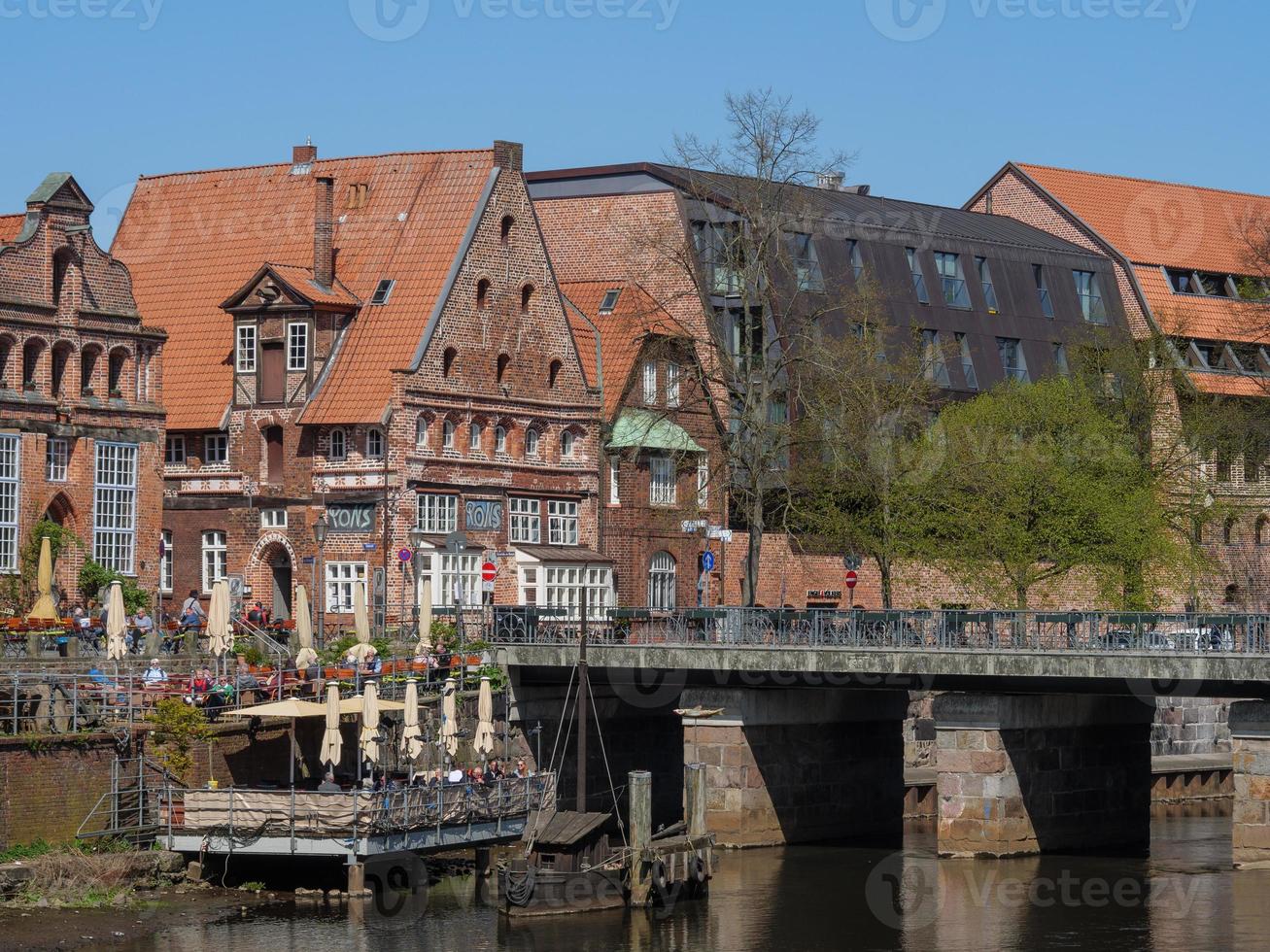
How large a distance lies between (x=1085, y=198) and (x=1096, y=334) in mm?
18590

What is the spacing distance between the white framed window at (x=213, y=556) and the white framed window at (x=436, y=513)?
23.8 ft

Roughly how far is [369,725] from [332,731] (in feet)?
2.65

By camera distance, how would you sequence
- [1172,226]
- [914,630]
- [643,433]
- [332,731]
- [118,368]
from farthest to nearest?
[1172,226], [643,433], [118,368], [914,630], [332,731]

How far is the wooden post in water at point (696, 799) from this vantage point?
191 ft

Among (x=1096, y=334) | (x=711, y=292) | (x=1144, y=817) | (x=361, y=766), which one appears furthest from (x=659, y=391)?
(x=361, y=766)

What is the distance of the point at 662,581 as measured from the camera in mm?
87688

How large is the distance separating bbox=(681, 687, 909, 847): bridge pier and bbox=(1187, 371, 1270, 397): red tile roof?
35.4 meters

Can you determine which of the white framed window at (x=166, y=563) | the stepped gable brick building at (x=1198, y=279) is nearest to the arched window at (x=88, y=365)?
the white framed window at (x=166, y=563)

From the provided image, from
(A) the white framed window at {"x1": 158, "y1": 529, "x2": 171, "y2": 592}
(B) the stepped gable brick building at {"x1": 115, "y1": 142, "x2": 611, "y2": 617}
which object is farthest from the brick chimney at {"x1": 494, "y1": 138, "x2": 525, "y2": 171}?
(A) the white framed window at {"x1": 158, "y1": 529, "x2": 171, "y2": 592}

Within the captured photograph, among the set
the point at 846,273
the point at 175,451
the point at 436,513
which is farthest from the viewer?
the point at 846,273

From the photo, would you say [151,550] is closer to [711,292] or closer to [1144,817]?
[711,292]

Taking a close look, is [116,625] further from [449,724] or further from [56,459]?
[56,459]

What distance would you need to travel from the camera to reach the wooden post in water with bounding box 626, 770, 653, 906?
54.3 metres

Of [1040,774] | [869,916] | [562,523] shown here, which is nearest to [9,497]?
[562,523]
